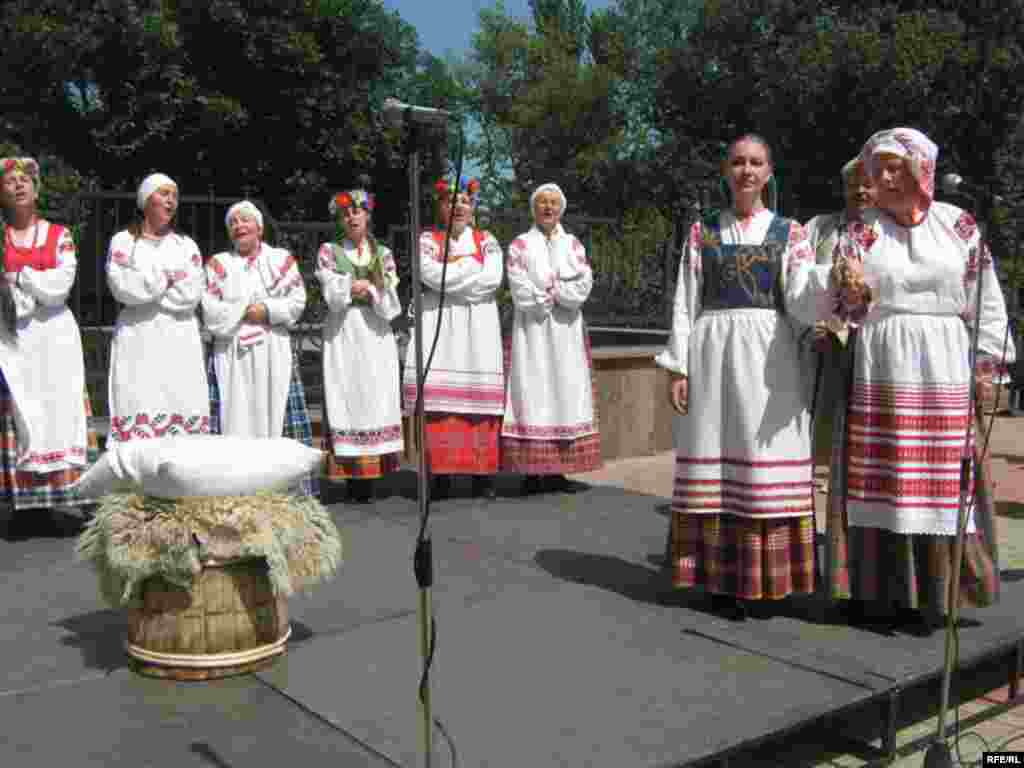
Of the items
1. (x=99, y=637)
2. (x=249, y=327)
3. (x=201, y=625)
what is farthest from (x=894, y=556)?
(x=249, y=327)

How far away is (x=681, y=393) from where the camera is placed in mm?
4762

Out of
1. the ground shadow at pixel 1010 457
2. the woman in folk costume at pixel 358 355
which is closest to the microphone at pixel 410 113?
the woman in folk costume at pixel 358 355

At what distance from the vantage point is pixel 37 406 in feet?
19.9

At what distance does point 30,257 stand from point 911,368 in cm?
431

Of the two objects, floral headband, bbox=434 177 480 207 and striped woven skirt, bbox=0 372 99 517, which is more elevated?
floral headband, bbox=434 177 480 207

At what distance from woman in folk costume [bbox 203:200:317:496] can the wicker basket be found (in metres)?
2.70

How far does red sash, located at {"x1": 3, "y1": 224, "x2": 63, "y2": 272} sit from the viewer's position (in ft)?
19.5

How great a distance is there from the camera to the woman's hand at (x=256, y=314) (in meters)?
6.57

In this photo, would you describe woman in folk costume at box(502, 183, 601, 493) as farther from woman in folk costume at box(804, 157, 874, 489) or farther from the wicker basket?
the wicker basket

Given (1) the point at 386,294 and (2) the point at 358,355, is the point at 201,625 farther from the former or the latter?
(1) the point at 386,294

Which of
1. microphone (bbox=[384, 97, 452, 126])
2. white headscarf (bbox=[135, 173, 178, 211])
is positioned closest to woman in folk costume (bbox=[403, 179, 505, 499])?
white headscarf (bbox=[135, 173, 178, 211])

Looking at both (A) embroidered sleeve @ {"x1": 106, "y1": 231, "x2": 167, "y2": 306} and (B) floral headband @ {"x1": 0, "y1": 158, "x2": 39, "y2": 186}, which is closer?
(B) floral headband @ {"x1": 0, "y1": 158, "x2": 39, "y2": 186}

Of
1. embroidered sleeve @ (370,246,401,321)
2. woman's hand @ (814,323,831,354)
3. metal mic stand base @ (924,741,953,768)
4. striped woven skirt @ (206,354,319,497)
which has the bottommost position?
metal mic stand base @ (924,741,953,768)

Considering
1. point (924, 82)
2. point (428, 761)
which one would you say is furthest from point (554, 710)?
point (924, 82)
